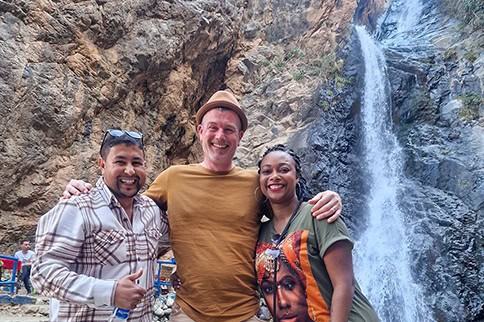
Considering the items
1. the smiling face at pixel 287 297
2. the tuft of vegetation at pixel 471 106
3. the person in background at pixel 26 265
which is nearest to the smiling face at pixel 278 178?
the smiling face at pixel 287 297

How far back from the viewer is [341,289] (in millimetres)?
1991

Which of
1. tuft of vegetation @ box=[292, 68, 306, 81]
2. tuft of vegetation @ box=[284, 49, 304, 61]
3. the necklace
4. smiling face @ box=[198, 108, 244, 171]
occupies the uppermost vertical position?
tuft of vegetation @ box=[284, 49, 304, 61]

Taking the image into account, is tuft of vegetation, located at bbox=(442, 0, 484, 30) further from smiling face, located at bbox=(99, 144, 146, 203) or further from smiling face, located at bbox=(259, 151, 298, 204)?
smiling face, located at bbox=(99, 144, 146, 203)

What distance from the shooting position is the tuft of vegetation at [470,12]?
1820cm

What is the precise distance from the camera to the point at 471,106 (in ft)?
50.3

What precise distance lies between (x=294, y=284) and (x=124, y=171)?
1.17 meters

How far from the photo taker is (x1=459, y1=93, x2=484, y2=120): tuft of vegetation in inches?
595

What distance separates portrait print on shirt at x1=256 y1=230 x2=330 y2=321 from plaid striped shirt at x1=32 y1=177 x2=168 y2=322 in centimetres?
71

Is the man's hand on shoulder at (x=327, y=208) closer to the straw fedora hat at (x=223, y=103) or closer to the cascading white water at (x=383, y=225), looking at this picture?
the straw fedora hat at (x=223, y=103)

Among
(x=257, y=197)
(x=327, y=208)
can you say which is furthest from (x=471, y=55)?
(x=327, y=208)

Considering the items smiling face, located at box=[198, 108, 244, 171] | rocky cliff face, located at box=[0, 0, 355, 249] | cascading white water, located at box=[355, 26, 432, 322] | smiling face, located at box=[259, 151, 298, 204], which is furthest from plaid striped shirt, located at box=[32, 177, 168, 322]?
cascading white water, located at box=[355, 26, 432, 322]

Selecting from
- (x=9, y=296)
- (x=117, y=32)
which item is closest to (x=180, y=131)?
(x=117, y=32)

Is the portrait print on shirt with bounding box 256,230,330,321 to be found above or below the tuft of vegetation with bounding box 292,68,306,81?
below

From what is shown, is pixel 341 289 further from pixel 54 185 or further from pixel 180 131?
pixel 180 131
